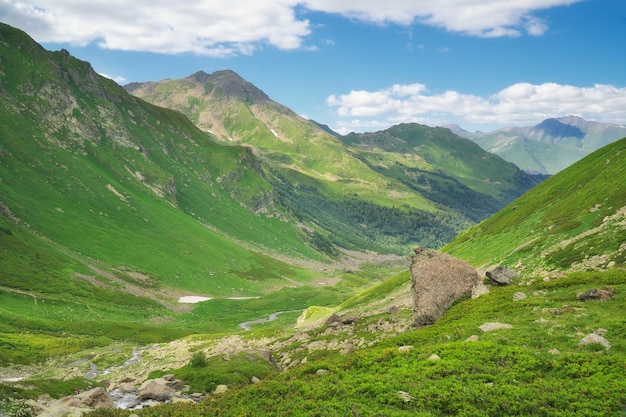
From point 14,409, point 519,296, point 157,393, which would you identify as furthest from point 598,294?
point 14,409

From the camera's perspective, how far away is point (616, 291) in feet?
121

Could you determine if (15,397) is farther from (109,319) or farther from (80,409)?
(109,319)

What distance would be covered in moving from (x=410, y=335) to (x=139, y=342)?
92.5 metres

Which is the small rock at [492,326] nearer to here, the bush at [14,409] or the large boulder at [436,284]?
the large boulder at [436,284]

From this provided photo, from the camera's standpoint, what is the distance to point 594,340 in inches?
1124

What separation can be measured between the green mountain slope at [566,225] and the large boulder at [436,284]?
44.9ft

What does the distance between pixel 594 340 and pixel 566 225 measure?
1710 inches

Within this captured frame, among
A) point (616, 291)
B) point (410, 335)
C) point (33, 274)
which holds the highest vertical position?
point (616, 291)

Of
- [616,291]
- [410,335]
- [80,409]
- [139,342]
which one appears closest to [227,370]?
[80,409]

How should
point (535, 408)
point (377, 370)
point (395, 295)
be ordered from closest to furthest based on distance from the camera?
point (535, 408)
point (377, 370)
point (395, 295)

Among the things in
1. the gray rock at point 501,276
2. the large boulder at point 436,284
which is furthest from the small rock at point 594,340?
the gray rock at point 501,276

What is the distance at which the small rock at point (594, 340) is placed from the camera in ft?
92.6

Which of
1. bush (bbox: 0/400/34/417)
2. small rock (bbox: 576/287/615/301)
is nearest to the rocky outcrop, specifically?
bush (bbox: 0/400/34/417)

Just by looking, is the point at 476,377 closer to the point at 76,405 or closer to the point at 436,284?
the point at 436,284
